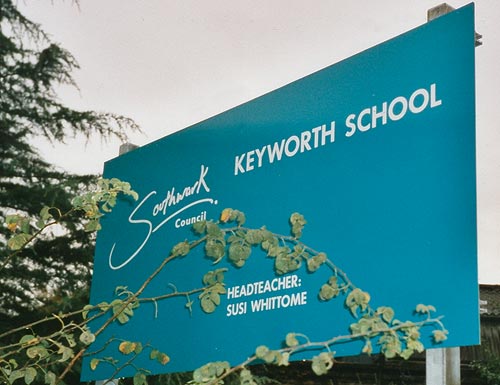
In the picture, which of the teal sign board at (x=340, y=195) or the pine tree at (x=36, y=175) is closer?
the teal sign board at (x=340, y=195)

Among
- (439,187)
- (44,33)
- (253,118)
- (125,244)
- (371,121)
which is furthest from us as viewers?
(44,33)

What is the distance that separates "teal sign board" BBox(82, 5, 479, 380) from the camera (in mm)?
3072

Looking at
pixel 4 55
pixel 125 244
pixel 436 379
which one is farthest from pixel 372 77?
pixel 4 55

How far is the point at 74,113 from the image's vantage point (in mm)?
10125

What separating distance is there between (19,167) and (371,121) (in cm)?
717

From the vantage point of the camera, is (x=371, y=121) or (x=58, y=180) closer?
(x=371, y=121)

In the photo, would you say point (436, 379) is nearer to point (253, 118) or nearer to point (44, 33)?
point (253, 118)

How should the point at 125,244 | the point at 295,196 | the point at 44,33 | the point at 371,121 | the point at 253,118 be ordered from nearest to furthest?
the point at 371,121 < the point at 295,196 < the point at 253,118 < the point at 125,244 < the point at 44,33

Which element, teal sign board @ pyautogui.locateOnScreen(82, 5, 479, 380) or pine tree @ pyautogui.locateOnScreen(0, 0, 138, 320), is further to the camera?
pine tree @ pyautogui.locateOnScreen(0, 0, 138, 320)

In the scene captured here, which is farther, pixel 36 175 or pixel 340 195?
pixel 36 175

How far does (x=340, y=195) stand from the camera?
3.55m

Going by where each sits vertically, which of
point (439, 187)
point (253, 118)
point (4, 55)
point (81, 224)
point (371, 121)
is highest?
point (4, 55)

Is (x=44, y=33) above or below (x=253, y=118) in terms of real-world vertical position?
above

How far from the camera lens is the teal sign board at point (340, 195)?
3.07 m
